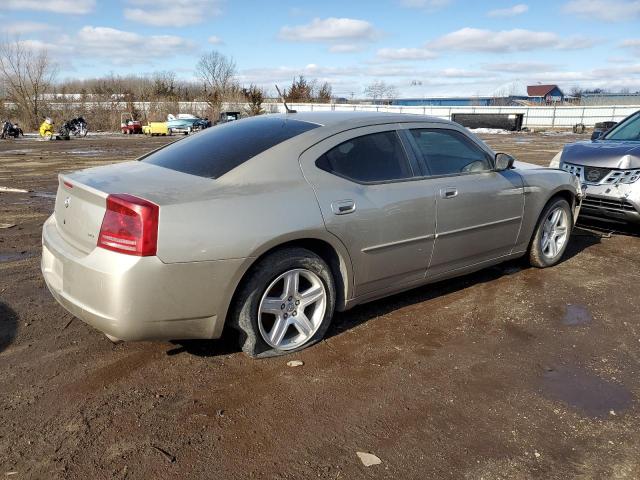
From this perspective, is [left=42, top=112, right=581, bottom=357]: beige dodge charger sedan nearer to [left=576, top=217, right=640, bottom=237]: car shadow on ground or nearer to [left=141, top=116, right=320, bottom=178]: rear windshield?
[left=141, top=116, right=320, bottom=178]: rear windshield

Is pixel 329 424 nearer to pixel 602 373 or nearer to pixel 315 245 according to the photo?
pixel 315 245

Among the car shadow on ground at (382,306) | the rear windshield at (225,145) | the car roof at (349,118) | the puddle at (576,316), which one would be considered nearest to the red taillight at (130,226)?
the rear windshield at (225,145)

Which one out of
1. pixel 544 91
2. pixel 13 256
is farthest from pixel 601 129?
pixel 544 91

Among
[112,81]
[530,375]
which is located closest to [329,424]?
[530,375]

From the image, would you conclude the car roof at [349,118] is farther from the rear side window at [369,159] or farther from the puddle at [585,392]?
the puddle at [585,392]

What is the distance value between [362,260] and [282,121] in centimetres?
129

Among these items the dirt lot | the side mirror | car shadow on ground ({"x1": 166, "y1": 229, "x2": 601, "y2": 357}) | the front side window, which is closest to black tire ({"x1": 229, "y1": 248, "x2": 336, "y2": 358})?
the dirt lot

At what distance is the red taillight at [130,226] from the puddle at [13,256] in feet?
10.6

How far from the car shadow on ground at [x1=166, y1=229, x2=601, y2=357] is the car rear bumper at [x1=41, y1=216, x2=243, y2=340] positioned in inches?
18.4

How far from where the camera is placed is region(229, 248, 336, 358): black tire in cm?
321

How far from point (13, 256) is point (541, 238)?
559 cm

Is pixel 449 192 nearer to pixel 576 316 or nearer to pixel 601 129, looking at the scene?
pixel 576 316

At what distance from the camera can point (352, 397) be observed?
3.02m

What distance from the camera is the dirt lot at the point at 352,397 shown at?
97.4 inches
